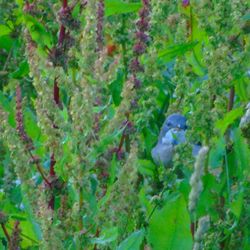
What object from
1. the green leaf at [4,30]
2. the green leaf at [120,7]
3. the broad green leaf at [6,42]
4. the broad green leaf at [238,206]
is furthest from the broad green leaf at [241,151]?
the broad green leaf at [6,42]

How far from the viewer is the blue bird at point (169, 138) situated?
6.36ft

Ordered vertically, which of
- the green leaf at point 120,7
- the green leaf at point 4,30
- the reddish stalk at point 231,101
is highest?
the green leaf at point 4,30

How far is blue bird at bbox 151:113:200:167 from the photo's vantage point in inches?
76.3

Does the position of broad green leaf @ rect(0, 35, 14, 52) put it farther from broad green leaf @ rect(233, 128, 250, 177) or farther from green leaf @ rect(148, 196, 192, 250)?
green leaf @ rect(148, 196, 192, 250)

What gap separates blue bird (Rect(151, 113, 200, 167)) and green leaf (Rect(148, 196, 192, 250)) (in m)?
0.33

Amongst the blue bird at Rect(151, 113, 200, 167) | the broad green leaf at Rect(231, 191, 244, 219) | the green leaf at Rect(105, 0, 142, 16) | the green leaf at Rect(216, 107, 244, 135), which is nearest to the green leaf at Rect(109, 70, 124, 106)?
the blue bird at Rect(151, 113, 200, 167)

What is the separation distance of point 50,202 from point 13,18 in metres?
1.11

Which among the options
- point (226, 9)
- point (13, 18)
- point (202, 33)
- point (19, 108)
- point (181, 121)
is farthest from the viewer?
point (13, 18)

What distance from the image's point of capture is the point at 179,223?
5.08ft

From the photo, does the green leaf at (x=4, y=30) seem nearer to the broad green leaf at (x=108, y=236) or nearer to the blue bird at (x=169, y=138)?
the blue bird at (x=169, y=138)

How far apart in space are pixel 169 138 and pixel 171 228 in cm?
47

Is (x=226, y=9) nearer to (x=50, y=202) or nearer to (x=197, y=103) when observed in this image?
(x=197, y=103)

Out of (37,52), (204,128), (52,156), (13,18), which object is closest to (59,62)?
(37,52)

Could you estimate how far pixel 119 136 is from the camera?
176 centimetres
